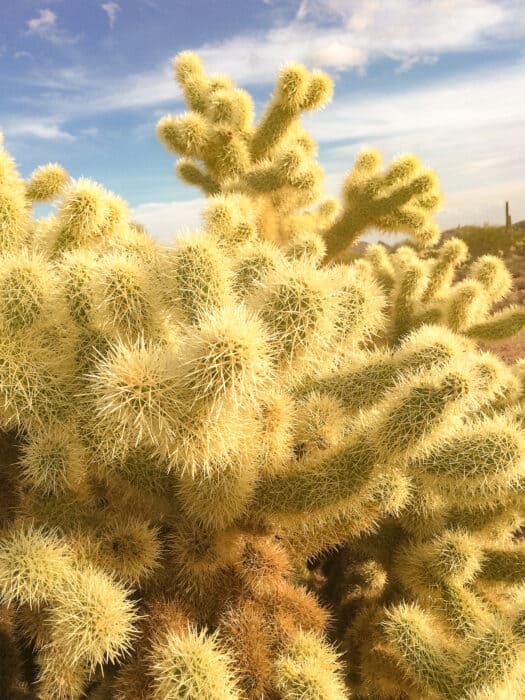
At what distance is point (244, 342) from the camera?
1.43 m

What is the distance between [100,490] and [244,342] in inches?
50.8

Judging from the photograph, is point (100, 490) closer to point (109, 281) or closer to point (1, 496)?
point (1, 496)

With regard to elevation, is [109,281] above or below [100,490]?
above

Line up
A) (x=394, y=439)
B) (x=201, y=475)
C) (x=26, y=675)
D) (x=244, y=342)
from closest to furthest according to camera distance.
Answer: (x=244, y=342)
(x=394, y=439)
(x=201, y=475)
(x=26, y=675)

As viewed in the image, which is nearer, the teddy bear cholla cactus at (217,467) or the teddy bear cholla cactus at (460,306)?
the teddy bear cholla cactus at (217,467)

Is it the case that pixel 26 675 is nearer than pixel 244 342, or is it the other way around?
pixel 244 342

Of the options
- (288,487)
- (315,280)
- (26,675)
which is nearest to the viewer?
(315,280)

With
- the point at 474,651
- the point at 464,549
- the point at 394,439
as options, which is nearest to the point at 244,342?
the point at 394,439

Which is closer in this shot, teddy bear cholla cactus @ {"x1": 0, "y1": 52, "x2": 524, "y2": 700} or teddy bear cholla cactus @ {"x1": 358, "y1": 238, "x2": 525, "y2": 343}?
teddy bear cholla cactus @ {"x1": 0, "y1": 52, "x2": 524, "y2": 700}

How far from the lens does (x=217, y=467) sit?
1.89 metres

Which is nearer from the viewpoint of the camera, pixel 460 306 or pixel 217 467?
pixel 217 467

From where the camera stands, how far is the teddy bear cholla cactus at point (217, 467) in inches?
64.3

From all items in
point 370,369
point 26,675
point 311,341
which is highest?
point 311,341

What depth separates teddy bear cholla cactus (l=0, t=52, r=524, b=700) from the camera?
163 centimetres
